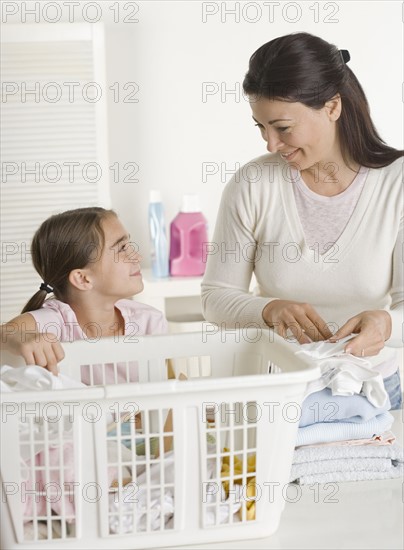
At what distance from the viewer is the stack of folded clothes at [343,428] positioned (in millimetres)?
1205

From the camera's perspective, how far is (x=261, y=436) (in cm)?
104

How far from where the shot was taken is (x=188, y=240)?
10.5 feet

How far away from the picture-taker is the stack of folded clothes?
121cm

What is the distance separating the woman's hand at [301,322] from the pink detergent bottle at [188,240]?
171 centimetres

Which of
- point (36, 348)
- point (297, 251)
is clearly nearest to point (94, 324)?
point (297, 251)

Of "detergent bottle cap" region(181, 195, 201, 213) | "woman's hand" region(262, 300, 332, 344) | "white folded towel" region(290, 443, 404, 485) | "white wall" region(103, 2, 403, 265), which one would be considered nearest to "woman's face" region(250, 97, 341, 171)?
→ "woman's hand" region(262, 300, 332, 344)

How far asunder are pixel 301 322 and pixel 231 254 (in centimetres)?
36

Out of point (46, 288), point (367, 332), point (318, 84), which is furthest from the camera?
point (46, 288)

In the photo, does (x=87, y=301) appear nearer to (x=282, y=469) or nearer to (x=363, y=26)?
(x=282, y=469)

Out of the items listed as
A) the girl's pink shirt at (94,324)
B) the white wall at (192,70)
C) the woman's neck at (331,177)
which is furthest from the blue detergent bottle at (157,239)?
the woman's neck at (331,177)

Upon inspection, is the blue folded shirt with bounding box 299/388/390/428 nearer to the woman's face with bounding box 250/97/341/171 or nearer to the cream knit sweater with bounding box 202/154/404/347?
the cream knit sweater with bounding box 202/154/404/347

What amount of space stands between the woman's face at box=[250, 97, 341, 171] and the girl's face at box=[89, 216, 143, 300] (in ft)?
1.17

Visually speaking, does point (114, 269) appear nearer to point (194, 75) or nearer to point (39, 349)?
point (39, 349)

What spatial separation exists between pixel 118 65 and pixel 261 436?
239 centimetres
